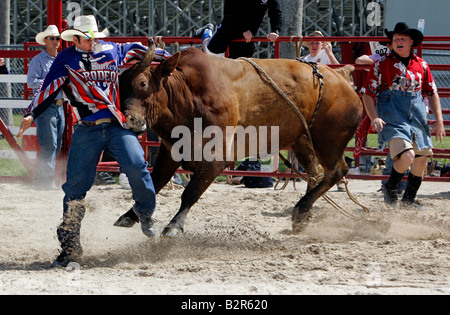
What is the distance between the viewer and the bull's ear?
5121 mm

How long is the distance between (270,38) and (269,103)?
2.05 m

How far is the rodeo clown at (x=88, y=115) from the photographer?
484 cm

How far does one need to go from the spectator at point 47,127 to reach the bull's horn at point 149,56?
374 centimetres

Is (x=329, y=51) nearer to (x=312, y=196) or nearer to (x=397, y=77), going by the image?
(x=397, y=77)

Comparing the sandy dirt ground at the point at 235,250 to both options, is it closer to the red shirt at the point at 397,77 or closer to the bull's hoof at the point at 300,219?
the bull's hoof at the point at 300,219

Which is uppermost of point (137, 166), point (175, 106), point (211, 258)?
point (175, 106)

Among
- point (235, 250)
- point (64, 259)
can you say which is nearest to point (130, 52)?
point (64, 259)

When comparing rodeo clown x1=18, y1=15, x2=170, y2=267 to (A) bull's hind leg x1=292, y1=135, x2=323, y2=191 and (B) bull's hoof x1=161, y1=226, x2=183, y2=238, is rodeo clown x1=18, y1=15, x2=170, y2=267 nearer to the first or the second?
(B) bull's hoof x1=161, y1=226, x2=183, y2=238

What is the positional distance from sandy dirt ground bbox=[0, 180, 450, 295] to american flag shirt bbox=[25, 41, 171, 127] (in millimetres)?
1121

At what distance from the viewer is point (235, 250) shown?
5.48 m

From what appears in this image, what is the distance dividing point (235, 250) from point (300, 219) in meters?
0.90

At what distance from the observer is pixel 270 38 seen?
7.61m

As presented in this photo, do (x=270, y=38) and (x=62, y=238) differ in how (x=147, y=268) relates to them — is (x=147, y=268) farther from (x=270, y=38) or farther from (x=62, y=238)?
(x=270, y=38)
